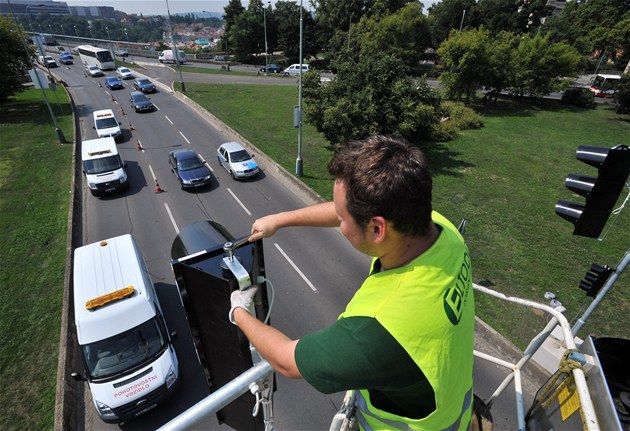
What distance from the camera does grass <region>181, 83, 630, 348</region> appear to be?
9.48 meters

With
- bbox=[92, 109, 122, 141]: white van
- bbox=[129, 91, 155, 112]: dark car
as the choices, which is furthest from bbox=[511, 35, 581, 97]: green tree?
bbox=[92, 109, 122, 141]: white van

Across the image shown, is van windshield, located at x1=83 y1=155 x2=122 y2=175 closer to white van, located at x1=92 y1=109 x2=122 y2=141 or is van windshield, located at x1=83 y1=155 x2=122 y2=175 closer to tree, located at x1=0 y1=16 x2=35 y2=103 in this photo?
white van, located at x1=92 y1=109 x2=122 y2=141

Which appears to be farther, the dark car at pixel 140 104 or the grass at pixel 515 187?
the dark car at pixel 140 104

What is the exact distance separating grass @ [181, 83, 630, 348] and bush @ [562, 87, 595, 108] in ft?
5.07

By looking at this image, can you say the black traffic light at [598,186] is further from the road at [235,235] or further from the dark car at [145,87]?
the dark car at [145,87]

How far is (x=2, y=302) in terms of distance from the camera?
9008 mm

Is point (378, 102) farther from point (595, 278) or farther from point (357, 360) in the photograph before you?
point (357, 360)

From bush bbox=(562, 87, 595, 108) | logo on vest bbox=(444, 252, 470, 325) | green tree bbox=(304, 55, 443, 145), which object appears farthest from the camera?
bush bbox=(562, 87, 595, 108)

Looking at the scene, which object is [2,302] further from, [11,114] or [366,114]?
[11,114]

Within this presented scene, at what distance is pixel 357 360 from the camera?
1436 millimetres

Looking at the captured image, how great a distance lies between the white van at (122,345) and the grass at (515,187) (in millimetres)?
8196

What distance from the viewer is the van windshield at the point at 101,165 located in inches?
619

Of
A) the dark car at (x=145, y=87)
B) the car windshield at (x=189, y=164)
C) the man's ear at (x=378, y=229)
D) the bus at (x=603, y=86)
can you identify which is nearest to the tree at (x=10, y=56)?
the dark car at (x=145, y=87)

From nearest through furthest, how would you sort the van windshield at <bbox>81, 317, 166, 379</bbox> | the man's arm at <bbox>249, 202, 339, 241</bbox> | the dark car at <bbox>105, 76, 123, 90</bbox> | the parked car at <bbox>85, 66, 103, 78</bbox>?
the man's arm at <bbox>249, 202, 339, 241</bbox>, the van windshield at <bbox>81, 317, 166, 379</bbox>, the dark car at <bbox>105, 76, 123, 90</bbox>, the parked car at <bbox>85, 66, 103, 78</bbox>
